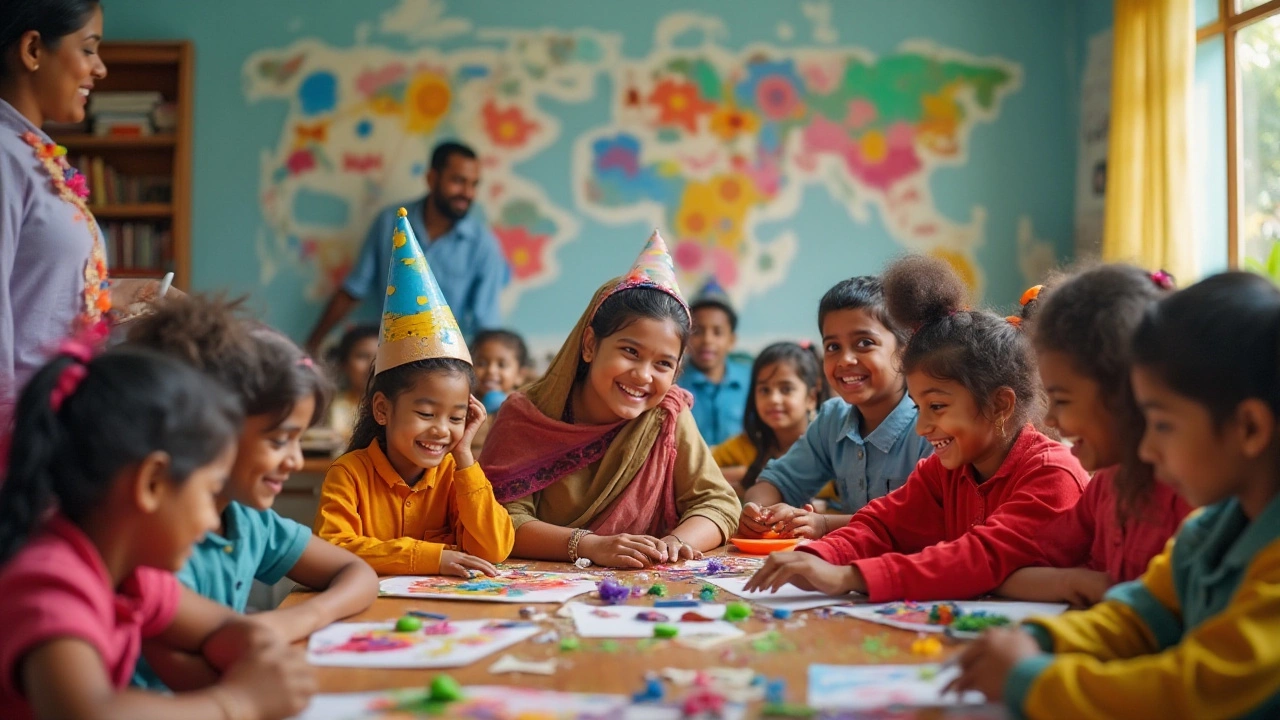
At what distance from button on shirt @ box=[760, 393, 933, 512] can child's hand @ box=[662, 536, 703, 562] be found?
0.64 meters

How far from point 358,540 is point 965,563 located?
1.02m

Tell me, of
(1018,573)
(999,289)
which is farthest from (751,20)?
(1018,573)

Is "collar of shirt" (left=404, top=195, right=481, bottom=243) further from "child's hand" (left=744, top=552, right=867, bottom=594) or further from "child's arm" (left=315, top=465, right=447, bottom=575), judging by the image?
"child's hand" (left=744, top=552, right=867, bottom=594)

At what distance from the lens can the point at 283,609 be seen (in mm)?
1520

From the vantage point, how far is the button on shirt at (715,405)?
4.88 meters

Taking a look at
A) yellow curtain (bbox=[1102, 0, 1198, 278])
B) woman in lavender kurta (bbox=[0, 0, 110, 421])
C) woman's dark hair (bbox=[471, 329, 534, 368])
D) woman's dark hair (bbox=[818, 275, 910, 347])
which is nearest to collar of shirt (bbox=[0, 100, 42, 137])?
woman in lavender kurta (bbox=[0, 0, 110, 421])

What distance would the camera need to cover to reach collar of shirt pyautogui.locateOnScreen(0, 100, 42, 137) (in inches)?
79.9

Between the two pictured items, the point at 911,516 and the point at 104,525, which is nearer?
the point at 104,525

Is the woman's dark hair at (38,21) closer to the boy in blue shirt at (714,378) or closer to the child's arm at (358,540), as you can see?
the child's arm at (358,540)

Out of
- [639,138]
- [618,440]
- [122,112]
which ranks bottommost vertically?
[618,440]

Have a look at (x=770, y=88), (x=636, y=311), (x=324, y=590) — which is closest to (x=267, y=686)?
(x=324, y=590)

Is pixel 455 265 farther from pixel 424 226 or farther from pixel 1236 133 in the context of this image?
pixel 1236 133

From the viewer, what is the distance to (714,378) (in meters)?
4.99

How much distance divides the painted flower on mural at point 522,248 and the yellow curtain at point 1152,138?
2630 mm
